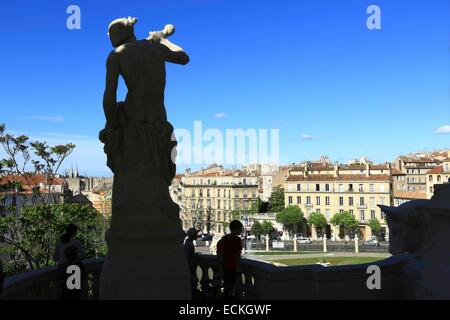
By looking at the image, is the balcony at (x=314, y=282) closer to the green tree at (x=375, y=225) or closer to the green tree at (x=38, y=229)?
the green tree at (x=38, y=229)

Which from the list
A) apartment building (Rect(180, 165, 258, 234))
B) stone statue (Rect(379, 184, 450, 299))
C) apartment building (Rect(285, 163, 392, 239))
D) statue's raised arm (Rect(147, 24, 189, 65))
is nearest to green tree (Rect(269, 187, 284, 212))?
apartment building (Rect(180, 165, 258, 234))

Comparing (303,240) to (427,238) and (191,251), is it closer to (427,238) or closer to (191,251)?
(191,251)

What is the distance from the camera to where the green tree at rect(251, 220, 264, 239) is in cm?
7881

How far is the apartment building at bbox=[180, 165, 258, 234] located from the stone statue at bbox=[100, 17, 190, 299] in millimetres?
85694

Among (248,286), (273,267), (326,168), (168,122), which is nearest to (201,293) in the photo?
(248,286)

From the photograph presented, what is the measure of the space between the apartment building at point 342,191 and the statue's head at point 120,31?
7400cm

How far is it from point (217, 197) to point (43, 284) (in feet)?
294

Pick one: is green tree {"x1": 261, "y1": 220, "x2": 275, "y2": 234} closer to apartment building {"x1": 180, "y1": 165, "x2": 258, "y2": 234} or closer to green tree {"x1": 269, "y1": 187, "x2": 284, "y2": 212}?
green tree {"x1": 269, "y1": 187, "x2": 284, "y2": 212}

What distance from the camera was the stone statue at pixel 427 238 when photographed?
4.61 meters

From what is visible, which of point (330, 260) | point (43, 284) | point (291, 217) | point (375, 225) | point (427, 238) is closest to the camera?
point (427, 238)

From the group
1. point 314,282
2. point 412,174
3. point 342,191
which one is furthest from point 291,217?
point 314,282

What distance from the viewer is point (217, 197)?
95.0 meters
